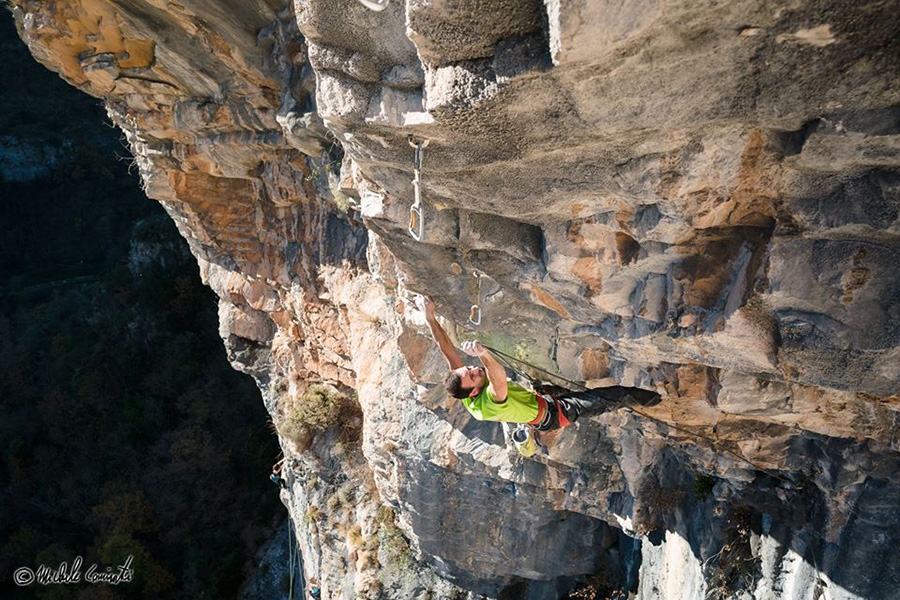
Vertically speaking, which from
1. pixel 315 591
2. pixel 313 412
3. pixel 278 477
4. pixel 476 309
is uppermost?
pixel 476 309

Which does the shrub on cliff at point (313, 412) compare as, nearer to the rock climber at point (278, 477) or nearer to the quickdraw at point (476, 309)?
the rock climber at point (278, 477)

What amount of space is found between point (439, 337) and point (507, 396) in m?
0.52

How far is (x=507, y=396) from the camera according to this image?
3.51 m

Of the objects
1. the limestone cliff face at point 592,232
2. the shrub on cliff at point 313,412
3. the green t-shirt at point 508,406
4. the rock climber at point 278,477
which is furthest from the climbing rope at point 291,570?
the green t-shirt at point 508,406

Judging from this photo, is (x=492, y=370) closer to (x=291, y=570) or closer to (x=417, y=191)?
(x=417, y=191)

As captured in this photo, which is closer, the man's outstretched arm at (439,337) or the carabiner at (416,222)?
the carabiner at (416,222)

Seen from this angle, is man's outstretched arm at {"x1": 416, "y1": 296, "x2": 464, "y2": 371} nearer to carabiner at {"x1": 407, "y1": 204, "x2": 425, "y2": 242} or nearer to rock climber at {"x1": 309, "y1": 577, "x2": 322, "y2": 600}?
carabiner at {"x1": 407, "y1": 204, "x2": 425, "y2": 242}

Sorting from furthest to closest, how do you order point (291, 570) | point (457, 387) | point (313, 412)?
point (291, 570) → point (313, 412) → point (457, 387)

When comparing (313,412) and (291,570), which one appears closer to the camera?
(313,412)

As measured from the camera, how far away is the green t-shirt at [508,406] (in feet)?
11.5

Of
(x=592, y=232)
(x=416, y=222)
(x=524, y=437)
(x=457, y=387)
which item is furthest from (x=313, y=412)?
(x=592, y=232)

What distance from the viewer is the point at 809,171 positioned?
6.72ft

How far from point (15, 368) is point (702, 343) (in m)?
16.5

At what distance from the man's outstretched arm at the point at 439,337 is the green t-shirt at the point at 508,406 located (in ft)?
0.76
